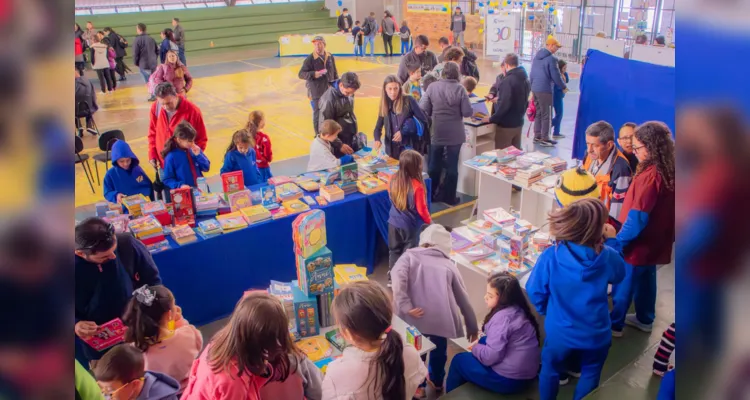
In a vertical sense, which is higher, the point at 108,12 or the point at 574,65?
the point at 108,12

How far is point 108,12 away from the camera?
2058cm

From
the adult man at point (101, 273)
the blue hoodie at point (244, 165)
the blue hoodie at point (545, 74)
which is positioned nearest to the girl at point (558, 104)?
the blue hoodie at point (545, 74)

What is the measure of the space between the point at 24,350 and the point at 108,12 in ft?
76.5

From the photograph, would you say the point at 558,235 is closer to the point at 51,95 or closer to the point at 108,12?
the point at 51,95

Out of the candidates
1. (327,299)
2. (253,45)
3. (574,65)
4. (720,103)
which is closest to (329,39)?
(253,45)

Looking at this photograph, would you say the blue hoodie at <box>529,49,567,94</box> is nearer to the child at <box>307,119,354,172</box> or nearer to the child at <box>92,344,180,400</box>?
the child at <box>307,119,354,172</box>

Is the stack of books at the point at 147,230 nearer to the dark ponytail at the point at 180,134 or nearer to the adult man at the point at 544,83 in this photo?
the dark ponytail at the point at 180,134

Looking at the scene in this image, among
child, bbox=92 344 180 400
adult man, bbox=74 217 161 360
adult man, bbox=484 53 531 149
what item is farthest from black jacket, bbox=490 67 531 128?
child, bbox=92 344 180 400

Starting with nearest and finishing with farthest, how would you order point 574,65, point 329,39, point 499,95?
point 499,95 → point 574,65 → point 329,39

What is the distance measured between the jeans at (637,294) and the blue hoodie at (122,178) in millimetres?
4039

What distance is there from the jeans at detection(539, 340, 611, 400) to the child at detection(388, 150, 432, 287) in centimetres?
167

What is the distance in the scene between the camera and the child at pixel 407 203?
4496mm

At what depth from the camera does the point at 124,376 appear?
243 cm

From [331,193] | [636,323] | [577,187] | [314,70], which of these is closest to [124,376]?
[331,193]
